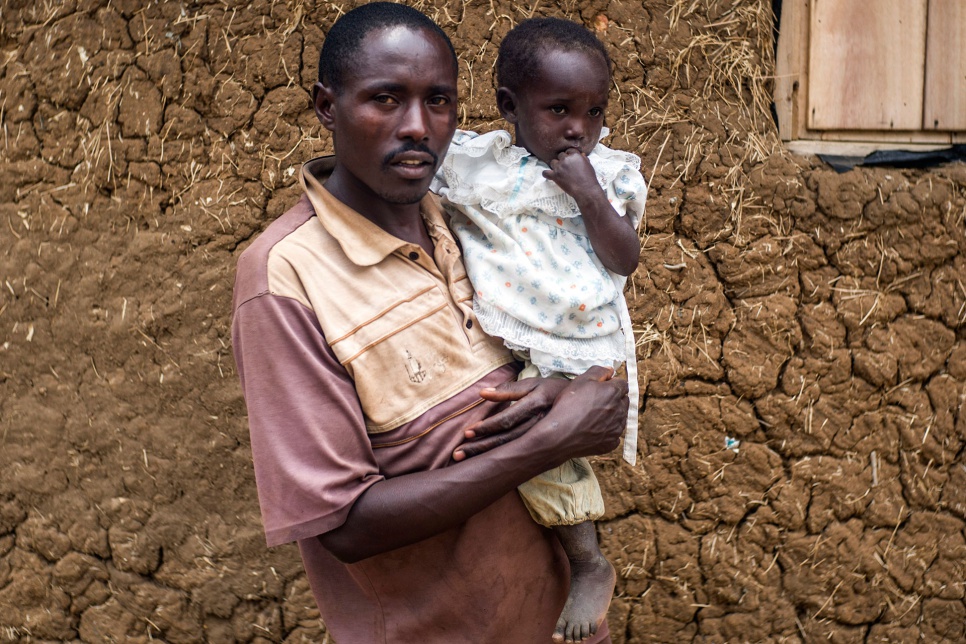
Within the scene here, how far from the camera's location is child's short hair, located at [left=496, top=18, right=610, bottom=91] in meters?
2.44

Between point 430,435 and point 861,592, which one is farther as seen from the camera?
point 861,592

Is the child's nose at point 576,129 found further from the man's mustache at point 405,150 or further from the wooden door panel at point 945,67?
the wooden door panel at point 945,67

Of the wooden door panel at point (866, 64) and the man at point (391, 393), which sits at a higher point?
the wooden door panel at point (866, 64)

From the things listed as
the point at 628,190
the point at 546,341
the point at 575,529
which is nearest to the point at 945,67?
the point at 628,190

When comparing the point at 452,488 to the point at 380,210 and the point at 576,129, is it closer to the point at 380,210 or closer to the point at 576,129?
the point at 380,210

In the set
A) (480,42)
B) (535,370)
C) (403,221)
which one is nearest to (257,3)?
(480,42)

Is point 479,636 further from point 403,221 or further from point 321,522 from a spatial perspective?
point 403,221

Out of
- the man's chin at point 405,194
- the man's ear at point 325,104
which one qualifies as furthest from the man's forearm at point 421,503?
the man's ear at point 325,104

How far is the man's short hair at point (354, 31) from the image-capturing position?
1966 mm

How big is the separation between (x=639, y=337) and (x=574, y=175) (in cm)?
153

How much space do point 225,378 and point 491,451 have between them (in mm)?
1941

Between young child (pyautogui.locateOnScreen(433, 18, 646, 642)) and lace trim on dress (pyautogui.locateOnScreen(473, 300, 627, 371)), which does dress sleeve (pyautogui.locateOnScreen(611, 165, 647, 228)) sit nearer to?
young child (pyautogui.locateOnScreen(433, 18, 646, 642))

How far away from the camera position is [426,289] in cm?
204

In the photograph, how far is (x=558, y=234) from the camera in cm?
235
